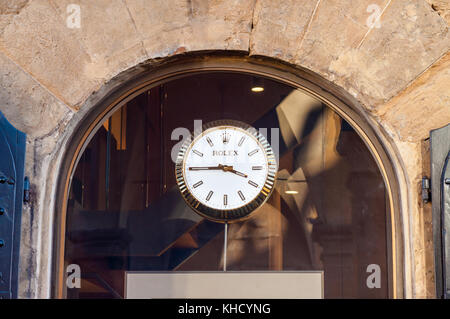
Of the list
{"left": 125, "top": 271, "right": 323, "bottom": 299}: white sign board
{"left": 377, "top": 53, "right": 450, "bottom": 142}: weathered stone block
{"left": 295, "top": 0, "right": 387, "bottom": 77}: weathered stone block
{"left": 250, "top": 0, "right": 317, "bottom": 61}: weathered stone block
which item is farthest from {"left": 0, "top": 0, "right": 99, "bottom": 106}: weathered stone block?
{"left": 377, "top": 53, "right": 450, "bottom": 142}: weathered stone block

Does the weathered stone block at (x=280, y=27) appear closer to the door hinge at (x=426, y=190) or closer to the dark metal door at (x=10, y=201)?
the door hinge at (x=426, y=190)

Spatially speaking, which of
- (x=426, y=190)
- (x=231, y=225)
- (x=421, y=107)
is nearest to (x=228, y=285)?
(x=231, y=225)

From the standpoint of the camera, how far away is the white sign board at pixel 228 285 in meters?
3.20

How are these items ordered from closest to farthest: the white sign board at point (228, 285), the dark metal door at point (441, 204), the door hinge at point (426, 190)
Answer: the dark metal door at point (441, 204), the door hinge at point (426, 190), the white sign board at point (228, 285)

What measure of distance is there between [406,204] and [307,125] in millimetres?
676

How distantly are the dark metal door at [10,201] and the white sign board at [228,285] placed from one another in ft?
1.94

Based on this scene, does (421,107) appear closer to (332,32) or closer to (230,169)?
(332,32)

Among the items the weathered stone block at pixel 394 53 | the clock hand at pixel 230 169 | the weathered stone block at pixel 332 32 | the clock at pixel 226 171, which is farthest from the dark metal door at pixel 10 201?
the weathered stone block at pixel 394 53

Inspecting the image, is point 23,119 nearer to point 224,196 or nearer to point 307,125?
point 224,196

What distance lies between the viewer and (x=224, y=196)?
3.29 meters

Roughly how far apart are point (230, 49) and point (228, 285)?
1278mm

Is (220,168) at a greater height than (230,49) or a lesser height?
lesser

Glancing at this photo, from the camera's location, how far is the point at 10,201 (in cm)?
302

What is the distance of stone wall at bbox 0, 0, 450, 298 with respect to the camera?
3.17 m
